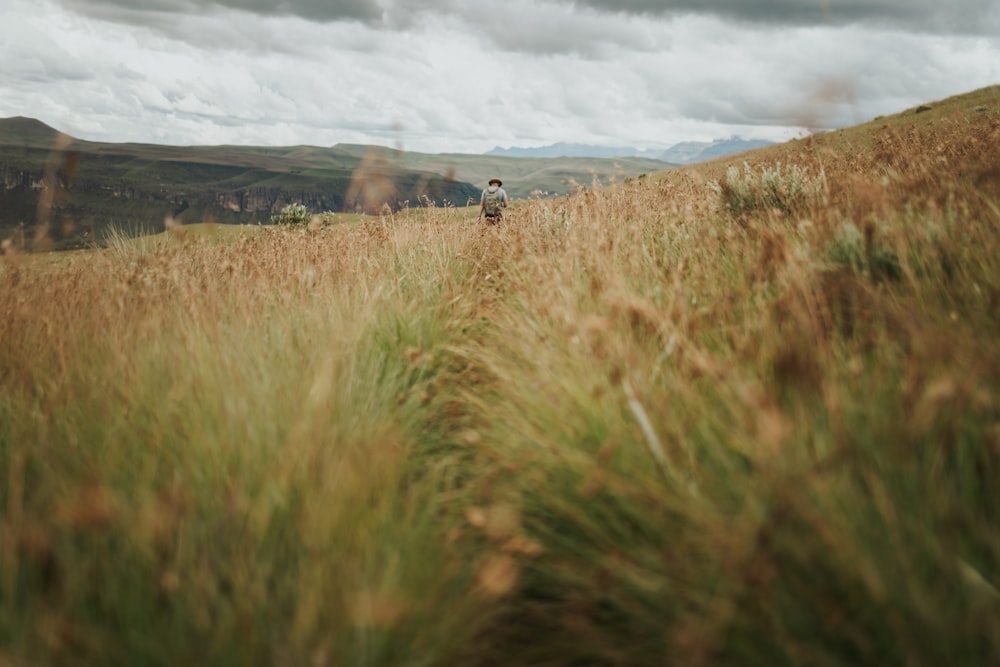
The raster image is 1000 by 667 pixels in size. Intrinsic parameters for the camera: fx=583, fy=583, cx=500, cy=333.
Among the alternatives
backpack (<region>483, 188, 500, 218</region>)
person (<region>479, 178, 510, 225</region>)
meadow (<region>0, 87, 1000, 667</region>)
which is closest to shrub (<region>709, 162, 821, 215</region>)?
meadow (<region>0, 87, 1000, 667</region>)

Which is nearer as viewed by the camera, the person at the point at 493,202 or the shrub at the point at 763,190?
the shrub at the point at 763,190

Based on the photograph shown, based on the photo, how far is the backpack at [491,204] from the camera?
12.2 metres

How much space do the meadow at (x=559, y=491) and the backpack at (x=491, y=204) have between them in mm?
8999

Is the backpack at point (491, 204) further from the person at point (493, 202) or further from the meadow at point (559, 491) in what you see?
the meadow at point (559, 491)

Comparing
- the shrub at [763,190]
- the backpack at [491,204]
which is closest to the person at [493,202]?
the backpack at [491,204]

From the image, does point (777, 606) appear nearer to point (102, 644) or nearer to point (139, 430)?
point (102, 644)

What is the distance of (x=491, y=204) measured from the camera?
12.4 m

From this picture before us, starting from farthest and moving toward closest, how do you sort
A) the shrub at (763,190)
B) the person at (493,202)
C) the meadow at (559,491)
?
the person at (493,202) → the shrub at (763,190) → the meadow at (559,491)

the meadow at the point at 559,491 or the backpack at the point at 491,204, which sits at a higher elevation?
the backpack at the point at 491,204

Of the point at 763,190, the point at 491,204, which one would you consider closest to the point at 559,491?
the point at 763,190

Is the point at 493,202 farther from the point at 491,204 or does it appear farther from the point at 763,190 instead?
the point at 763,190

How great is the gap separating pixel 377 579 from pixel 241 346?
1.81 meters

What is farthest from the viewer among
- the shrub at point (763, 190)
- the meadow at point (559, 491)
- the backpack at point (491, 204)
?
the backpack at point (491, 204)

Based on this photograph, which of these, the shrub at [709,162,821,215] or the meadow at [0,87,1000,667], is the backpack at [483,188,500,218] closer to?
the shrub at [709,162,821,215]
